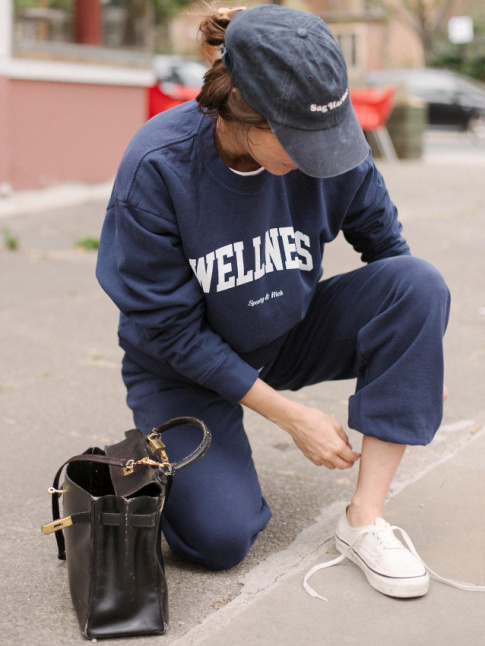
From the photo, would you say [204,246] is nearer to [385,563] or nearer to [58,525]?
[58,525]

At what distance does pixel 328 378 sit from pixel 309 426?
17.8 inches

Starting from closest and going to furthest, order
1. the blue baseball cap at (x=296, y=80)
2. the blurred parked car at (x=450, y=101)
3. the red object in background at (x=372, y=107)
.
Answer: the blue baseball cap at (x=296, y=80)
the red object in background at (x=372, y=107)
the blurred parked car at (x=450, y=101)

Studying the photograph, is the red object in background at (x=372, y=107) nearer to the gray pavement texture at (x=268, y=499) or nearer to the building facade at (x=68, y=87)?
the building facade at (x=68, y=87)

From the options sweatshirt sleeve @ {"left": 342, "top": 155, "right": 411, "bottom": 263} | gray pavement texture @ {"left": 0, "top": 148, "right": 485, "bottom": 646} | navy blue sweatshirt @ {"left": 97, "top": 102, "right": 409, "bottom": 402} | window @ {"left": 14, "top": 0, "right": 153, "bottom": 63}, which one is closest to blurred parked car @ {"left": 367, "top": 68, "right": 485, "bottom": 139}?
window @ {"left": 14, "top": 0, "right": 153, "bottom": 63}

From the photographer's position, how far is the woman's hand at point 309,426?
210 centimetres

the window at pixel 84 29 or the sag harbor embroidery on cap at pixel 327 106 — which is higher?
the sag harbor embroidery on cap at pixel 327 106

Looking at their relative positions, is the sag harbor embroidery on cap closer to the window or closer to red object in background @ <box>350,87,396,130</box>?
A: the window

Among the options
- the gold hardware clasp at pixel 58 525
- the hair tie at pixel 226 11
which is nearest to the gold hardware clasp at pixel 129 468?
the gold hardware clasp at pixel 58 525

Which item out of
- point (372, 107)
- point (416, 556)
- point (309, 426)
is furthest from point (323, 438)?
point (372, 107)

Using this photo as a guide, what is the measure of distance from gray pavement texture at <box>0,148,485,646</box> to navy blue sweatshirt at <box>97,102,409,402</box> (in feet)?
1.61

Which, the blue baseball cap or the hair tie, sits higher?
the hair tie

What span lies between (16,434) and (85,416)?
0.92 ft

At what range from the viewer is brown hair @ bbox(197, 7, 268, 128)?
1.88 meters

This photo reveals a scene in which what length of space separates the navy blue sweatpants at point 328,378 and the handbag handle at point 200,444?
0.45 feet
